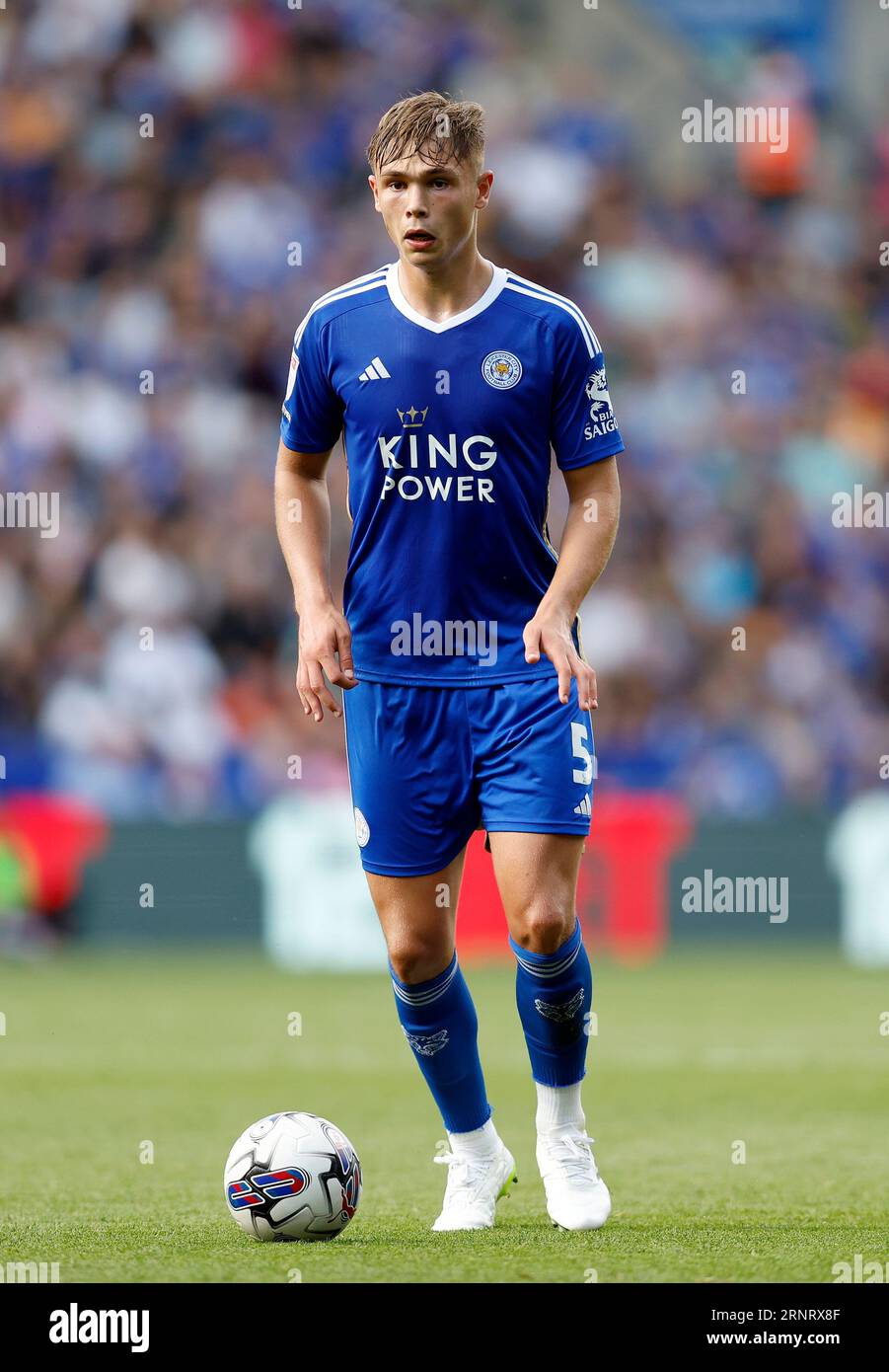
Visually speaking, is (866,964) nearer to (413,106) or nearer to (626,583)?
(626,583)

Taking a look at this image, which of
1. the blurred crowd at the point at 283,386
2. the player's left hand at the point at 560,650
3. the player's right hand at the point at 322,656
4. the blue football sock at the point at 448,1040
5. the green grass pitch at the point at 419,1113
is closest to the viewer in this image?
the green grass pitch at the point at 419,1113

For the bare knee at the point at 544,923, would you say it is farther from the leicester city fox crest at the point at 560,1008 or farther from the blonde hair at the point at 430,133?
the blonde hair at the point at 430,133

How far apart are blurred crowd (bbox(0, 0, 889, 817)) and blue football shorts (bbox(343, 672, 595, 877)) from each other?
25.7ft

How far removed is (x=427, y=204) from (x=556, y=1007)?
1955mm

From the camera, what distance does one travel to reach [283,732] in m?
13.2

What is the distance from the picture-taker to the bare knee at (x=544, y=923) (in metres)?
4.91

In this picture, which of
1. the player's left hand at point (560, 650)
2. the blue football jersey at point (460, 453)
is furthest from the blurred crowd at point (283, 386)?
the player's left hand at point (560, 650)

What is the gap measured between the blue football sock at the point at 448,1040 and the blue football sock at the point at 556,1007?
152 mm

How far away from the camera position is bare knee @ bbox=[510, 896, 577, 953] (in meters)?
4.91

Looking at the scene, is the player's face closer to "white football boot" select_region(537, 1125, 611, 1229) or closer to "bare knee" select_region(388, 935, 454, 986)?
"bare knee" select_region(388, 935, 454, 986)

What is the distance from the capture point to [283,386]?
15039 mm

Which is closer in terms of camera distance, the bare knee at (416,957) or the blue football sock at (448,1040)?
the bare knee at (416,957)

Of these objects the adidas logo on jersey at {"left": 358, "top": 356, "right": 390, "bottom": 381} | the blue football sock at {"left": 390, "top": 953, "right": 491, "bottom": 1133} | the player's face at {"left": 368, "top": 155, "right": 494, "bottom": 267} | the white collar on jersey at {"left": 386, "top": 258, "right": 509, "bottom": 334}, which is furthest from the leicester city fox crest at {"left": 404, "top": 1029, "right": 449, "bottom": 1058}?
the player's face at {"left": 368, "top": 155, "right": 494, "bottom": 267}
